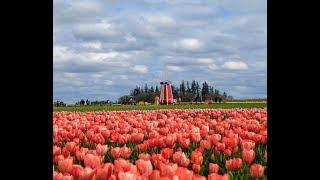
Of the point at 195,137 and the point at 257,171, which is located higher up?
the point at 195,137

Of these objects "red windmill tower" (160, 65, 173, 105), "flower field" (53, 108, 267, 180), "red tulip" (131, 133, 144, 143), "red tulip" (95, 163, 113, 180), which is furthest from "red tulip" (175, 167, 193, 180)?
"red windmill tower" (160, 65, 173, 105)

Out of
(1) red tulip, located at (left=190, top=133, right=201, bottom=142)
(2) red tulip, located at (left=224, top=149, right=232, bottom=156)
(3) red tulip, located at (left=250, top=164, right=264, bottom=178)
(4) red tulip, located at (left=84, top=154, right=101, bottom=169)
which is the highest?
(1) red tulip, located at (left=190, top=133, right=201, bottom=142)

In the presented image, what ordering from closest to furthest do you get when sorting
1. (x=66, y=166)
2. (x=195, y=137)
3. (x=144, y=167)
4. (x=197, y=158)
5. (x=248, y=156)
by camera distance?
(x=144, y=167) < (x=66, y=166) < (x=197, y=158) < (x=248, y=156) < (x=195, y=137)

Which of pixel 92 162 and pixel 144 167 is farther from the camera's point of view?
pixel 92 162

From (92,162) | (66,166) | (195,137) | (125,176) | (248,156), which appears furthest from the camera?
(195,137)

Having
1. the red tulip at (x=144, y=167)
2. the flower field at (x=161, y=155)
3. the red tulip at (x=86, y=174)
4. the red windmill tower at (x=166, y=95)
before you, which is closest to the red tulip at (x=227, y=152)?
the flower field at (x=161, y=155)

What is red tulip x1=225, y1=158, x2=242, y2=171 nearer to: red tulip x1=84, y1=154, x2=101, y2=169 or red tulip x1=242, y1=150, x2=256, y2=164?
red tulip x1=242, y1=150, x2=256, y2=164

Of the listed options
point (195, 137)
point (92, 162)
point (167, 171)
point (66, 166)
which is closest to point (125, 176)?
point (167, 171)

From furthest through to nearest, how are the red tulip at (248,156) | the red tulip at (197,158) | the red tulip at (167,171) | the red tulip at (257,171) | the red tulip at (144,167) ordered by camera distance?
the red tulip at (248,156), the red tulip at (197,158), the red tulip at (257,171), the red tulip at (144,167), the red tulip at (167,171)

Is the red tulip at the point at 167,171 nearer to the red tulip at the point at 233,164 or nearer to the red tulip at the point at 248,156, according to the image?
the red tulip at the point at 233,164

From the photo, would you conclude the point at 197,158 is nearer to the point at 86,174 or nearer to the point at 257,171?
the point at 257,171
